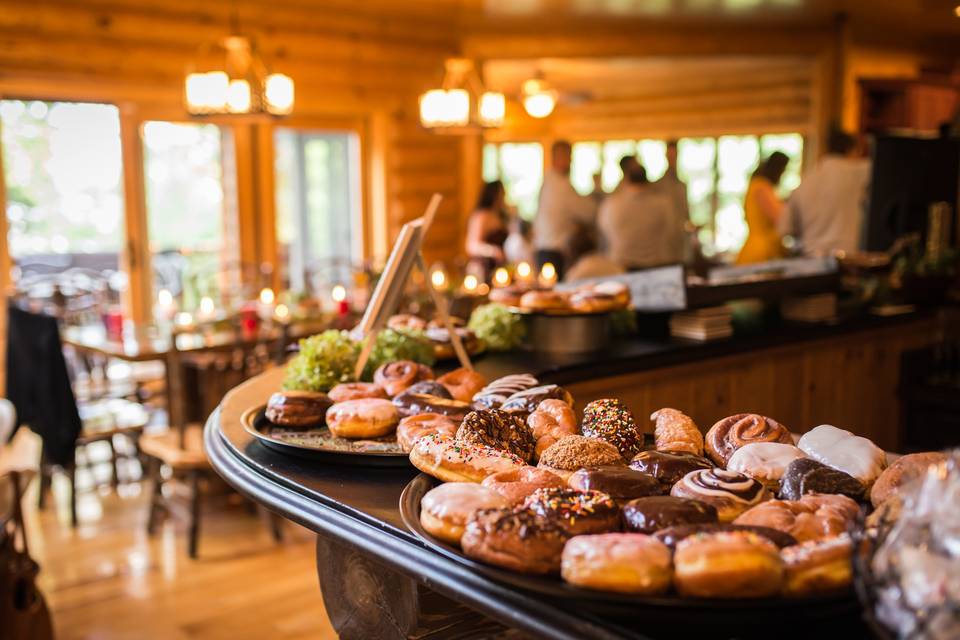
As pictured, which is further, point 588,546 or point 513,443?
point 513,443

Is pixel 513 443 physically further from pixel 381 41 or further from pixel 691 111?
pixel 691 111

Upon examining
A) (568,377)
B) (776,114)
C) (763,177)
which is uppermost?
(776,114)

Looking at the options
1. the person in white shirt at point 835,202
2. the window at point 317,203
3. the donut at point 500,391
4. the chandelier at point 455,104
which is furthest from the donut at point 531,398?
the window at point 317,203

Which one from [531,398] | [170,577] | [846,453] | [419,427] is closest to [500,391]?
[531,398]

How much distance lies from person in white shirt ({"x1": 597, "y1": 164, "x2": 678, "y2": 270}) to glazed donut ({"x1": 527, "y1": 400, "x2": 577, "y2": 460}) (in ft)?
15.8

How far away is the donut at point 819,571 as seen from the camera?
3.69ft

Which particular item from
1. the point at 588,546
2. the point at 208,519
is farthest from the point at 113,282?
the point at 588,546

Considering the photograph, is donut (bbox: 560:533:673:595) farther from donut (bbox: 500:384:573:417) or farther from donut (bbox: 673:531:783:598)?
donut (bbox: 500:384:573:417)

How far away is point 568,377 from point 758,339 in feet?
3.71

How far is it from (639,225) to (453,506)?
5387 mm

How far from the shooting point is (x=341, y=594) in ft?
6.52

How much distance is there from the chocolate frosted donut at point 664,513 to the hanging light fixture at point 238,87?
3.79 metres

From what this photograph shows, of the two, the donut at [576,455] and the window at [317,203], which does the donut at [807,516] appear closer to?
the donut at [576,455]

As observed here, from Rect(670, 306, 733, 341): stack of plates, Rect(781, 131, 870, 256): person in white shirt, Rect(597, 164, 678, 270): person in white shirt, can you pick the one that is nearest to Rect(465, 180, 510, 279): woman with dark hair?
Rect(597, 164, 678, 270): person in white shirt
